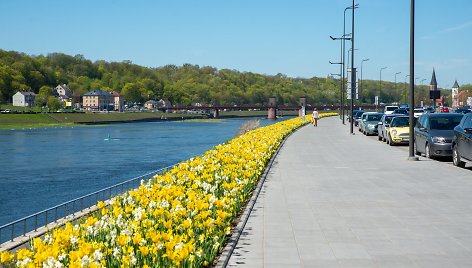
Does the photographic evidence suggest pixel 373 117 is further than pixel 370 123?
Yes

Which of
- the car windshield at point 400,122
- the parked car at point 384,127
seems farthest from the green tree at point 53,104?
the car windshield at point 400,122

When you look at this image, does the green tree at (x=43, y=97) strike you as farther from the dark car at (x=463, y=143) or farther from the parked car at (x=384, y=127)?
the dark car at (x=463, y=143)

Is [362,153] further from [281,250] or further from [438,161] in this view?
[281,250]

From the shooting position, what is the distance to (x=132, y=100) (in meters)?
192

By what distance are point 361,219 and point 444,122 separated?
46.1 ft

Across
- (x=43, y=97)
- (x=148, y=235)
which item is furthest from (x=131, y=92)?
(x=148, y=235)

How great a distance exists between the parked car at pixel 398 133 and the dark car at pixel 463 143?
10355 mm

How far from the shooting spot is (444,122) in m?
23.0

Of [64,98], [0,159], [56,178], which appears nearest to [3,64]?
[64,98]

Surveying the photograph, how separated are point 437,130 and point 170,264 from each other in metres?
18.0

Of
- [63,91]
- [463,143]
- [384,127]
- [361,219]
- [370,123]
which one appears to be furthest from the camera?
[63,91]

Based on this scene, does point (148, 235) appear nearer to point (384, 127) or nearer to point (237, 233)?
point (237, 233)

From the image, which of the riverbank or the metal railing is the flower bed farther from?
the riverbank

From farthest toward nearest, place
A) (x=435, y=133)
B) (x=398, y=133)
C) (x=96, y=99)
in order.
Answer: (x=96, y=99) → (x=398, y=133) → (x=435, y=133)
